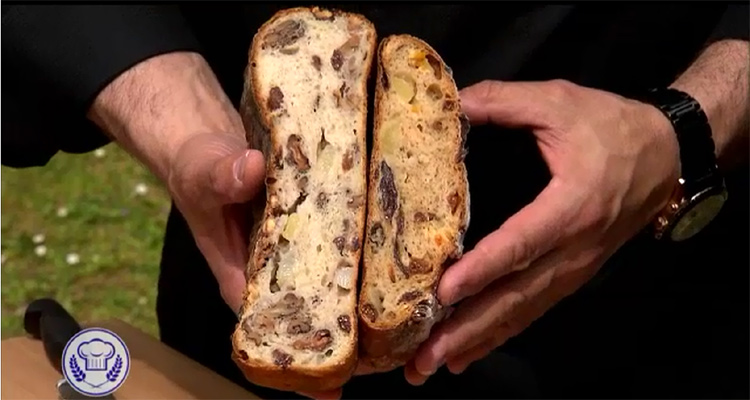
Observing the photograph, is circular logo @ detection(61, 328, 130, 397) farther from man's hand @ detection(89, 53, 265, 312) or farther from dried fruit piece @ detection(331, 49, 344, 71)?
dried fruit piece @ detection(331, 49, 344, 71)

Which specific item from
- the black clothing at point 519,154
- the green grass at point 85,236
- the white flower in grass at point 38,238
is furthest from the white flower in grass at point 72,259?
the black clothing at point 519,154

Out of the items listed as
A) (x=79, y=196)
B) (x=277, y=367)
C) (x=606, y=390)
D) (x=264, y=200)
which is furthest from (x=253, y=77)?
(x=79, y=196)

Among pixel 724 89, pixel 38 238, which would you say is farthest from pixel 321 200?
pixel 38 238

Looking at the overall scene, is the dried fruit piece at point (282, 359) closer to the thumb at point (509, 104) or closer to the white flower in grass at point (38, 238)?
the thumb at point (509, 104)

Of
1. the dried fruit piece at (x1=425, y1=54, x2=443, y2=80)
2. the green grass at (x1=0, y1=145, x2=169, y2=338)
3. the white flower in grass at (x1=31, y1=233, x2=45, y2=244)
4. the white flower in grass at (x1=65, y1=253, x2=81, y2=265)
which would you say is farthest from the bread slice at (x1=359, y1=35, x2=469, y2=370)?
the white flower in grass at (x1=31, y1=233, x2=45, y2=244)

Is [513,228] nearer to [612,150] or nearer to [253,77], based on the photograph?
[612,150]
